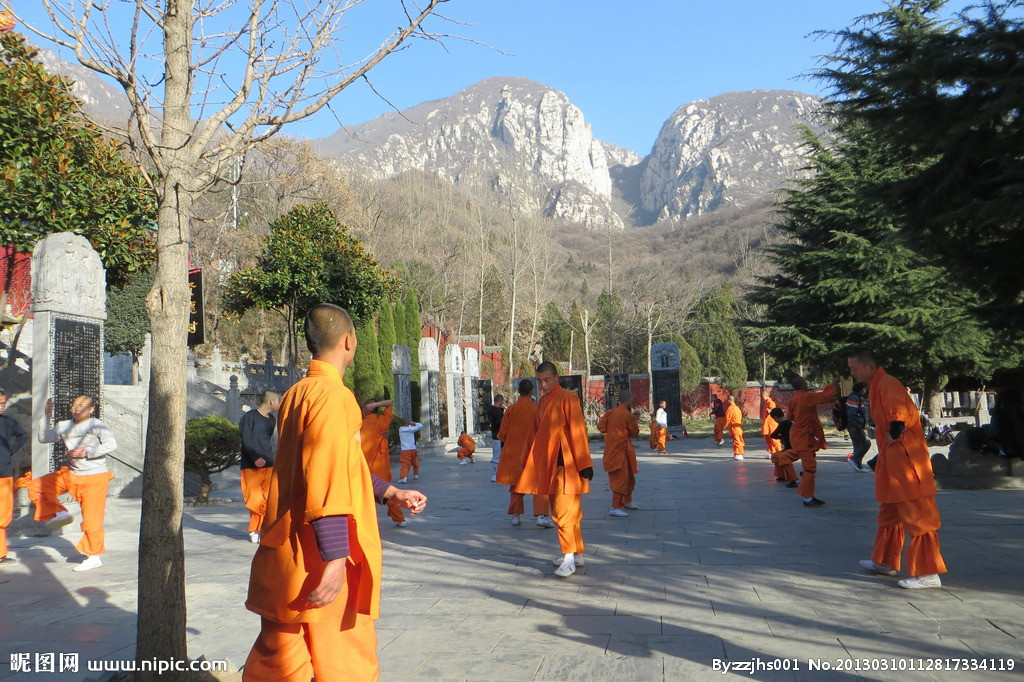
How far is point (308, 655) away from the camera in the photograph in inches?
113

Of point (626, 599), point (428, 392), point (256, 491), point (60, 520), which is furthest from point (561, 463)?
point (428, 392)

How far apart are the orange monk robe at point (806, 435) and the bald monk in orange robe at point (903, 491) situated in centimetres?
370

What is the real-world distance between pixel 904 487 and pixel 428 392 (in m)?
18.3

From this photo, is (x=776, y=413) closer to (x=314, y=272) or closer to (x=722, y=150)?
(x=314, y=272)

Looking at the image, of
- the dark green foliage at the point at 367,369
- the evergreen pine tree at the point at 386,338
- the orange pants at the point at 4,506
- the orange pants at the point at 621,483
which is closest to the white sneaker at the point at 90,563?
the orange pants at the point at 4,506

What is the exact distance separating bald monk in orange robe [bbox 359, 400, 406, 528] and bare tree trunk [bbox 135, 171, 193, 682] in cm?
562

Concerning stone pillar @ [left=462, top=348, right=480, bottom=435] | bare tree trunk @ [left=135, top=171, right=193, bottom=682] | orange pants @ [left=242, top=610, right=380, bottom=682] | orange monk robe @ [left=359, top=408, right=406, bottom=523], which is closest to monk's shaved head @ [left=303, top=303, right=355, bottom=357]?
orange pants @ [left=242, top=610, right=380, bottom=682]

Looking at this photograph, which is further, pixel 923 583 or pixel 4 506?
pixel 4 506

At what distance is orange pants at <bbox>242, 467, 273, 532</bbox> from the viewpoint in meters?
8.38

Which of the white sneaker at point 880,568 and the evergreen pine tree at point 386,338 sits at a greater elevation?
the evergreen pine tree at point 386,338

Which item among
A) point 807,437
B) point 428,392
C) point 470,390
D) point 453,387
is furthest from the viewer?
point 470,390

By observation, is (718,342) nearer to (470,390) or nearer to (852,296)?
(470,390)

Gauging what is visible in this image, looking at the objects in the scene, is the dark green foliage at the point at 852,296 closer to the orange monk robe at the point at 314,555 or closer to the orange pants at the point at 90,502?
the orange pants at the point at 90,502

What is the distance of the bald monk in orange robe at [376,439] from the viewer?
969 cm
